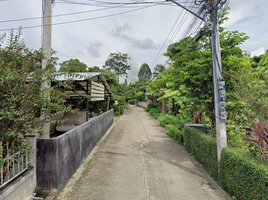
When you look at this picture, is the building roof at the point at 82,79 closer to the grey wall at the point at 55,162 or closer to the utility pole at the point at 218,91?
the grey wall at the point at 55,162

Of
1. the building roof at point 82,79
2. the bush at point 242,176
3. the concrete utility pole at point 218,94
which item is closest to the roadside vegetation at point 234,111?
the bush at point 242,176

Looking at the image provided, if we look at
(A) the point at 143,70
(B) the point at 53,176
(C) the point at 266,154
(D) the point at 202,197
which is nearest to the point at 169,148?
(D) the point at 202,197

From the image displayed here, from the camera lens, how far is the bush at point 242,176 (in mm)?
2725

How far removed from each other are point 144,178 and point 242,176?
2467mm

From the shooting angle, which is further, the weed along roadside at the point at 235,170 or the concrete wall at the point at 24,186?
the weed along roadside at the point at 235,170

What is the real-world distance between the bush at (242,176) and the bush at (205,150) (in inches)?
18.9

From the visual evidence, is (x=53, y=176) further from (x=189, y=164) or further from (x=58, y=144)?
(x=189, y=164)

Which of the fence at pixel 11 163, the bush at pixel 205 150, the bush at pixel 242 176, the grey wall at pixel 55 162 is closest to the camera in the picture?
the fence at pixel 11 163

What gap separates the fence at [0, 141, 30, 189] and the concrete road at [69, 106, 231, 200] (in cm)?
130

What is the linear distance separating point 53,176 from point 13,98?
6.63 feet

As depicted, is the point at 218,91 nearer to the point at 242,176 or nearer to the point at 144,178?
the point at 242,176

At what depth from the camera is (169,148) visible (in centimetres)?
741

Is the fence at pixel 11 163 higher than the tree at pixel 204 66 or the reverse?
the reverse

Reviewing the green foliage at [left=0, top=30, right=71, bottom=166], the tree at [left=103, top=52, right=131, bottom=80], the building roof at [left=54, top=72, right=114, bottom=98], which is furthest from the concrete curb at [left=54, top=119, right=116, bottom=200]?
the tree at [left=103, top=52, right=131, bottom=80]
